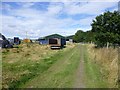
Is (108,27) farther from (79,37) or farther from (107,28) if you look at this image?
(79,37)

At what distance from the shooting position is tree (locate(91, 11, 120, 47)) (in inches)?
1471

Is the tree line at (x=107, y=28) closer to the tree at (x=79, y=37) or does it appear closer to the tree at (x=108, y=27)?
the tree at (x=108, y=27)

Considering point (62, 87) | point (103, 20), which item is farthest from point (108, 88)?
point (103, 20)

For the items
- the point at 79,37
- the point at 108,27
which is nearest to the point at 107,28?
the point at 108,27

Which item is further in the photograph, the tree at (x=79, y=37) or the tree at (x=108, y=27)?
the tree at (x=79, y=37)

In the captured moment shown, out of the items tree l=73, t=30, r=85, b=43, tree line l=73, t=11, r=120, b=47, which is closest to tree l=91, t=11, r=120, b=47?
tree line l=73, t=11, r=120, b=47

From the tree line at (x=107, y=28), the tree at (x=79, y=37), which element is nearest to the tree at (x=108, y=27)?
the tree line at (x=107, y=28)

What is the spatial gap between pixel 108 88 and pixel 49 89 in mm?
2739

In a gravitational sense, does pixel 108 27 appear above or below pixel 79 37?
above

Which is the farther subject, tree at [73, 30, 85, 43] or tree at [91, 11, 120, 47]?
tree at [73, 30, 85, 43]

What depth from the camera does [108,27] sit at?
129 feet

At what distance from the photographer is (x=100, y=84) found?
11.4 m

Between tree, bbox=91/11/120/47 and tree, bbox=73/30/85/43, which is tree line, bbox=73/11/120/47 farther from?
tree, bbox=73/30/85/43

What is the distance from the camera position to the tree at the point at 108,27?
123 ft
